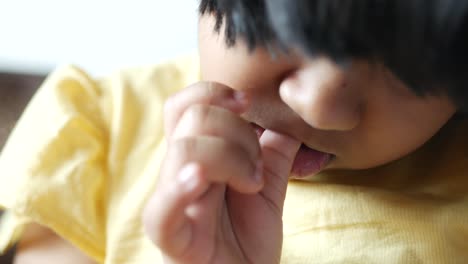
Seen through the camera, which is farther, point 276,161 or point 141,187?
point 141,187

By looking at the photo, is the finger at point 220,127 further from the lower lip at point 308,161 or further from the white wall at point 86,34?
the white wall at point 86,34

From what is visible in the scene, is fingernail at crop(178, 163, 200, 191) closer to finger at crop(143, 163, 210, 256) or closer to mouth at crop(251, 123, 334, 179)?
finger at crop(143, 163, 210, 256)

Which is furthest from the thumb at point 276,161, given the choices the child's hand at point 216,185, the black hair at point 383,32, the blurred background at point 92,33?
the blurred background at point 92,33

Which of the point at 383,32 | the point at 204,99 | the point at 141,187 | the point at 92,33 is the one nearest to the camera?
the point at 383,32

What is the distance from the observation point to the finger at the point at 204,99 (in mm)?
391

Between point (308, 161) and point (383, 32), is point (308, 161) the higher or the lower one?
the lower one

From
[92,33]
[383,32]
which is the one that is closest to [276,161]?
[383,32]

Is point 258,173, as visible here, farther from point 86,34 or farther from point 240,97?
point 86,34

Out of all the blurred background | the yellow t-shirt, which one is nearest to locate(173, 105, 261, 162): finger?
the yellow t-shirt

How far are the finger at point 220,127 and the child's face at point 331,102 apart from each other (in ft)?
0.10

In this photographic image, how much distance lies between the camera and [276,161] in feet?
1.39

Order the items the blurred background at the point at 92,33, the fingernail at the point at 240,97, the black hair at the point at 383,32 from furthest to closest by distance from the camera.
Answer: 1. the blurred background at the point at 92,33
2. the fingernail at the point at 240,97
3. the black hair at the point at 383,32

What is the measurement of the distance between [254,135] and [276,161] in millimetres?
48

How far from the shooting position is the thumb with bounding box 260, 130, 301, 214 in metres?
0.42
